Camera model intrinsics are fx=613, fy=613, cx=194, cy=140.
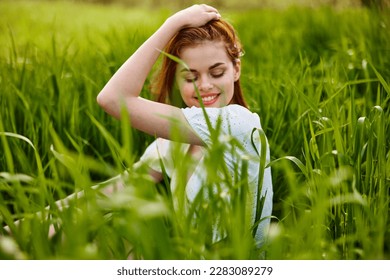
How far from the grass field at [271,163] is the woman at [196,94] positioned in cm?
8

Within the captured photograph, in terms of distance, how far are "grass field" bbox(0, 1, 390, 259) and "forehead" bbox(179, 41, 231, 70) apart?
0.19m

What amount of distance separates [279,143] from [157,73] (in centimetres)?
39

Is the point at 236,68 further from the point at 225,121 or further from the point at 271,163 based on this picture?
the point at 271,163

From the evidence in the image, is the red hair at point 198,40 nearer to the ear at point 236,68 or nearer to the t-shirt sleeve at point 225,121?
the ear at point 236,68

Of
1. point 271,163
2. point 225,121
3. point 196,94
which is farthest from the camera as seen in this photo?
point 196,94

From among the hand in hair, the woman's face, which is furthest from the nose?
the hand in hair

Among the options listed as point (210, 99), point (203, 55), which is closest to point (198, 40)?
point (203, 55)

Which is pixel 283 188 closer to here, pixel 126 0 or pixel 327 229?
pixel 327 229

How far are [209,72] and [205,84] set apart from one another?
35mm

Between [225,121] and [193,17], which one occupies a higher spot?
[193,17]

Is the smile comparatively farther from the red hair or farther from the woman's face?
the red hair

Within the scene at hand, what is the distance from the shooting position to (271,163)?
1.17 meters

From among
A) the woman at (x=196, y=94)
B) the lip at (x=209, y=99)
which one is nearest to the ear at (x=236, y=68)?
the woman at (x=196, y=94)

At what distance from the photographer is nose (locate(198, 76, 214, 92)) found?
1.40 metres
